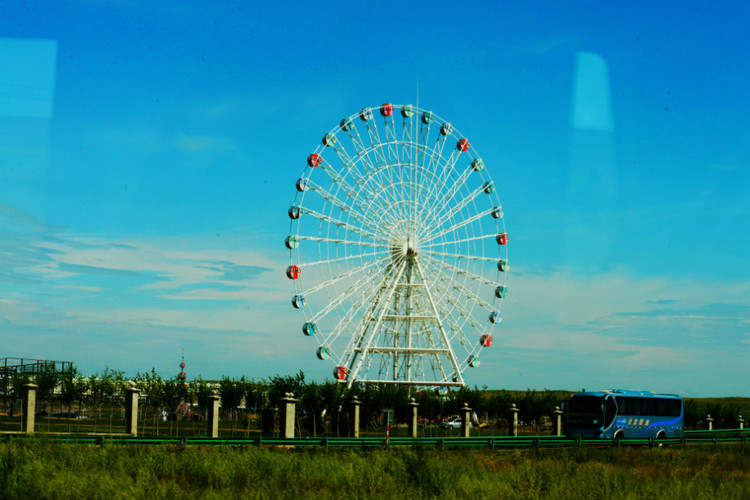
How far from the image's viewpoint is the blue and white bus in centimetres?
4653

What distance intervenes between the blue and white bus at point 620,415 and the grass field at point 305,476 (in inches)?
609

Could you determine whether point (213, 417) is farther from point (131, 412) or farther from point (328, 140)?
point (328, 140)

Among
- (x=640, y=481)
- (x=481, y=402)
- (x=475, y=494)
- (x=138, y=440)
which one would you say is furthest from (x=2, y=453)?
(x=481, y=402)

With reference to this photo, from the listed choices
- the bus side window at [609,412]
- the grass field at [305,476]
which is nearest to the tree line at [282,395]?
the bus side window at [609,412]

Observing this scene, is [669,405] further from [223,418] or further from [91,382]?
[91,382]

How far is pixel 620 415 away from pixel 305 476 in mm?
28294

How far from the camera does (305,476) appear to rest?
25.0 m

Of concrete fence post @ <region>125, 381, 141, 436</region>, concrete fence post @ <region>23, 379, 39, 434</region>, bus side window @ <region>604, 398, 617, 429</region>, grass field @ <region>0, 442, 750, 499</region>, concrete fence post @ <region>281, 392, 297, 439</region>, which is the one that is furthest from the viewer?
bus side window @ <region>604, 398, 617, 429</region>

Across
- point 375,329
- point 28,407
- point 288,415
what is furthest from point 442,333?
point 28,407

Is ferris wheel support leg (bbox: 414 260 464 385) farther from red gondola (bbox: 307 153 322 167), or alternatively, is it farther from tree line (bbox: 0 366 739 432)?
red gondola (bbox: 307 153 322 167)

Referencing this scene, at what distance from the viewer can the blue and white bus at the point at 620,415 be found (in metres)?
46.5

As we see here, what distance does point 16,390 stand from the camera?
68.1m

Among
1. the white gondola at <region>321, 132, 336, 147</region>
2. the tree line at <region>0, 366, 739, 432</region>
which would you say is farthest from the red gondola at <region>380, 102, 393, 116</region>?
the tree line at <region>0, 366, 739, 432</region>

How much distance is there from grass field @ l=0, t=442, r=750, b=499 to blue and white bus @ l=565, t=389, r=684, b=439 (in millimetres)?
15478
